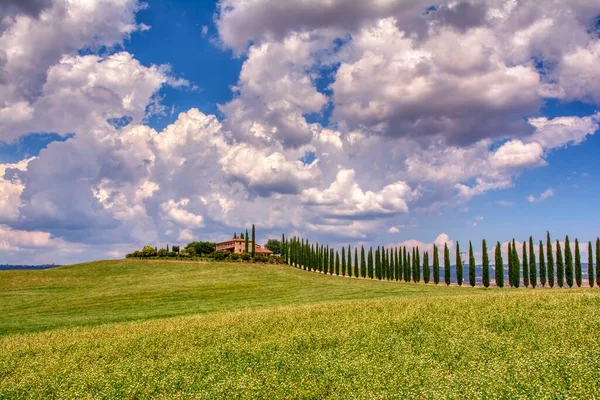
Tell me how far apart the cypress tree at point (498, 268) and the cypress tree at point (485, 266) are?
1.71 m

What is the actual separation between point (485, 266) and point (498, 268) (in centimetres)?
321

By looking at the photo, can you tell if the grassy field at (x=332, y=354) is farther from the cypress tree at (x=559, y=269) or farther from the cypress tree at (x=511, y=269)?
the cypress tree at (x=559, y=269)

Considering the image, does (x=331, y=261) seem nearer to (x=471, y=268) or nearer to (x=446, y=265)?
(x=446, y=265)

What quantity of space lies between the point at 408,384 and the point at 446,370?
2.34m

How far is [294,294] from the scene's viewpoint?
53.9 meters

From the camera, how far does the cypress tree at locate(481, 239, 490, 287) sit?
248 ft

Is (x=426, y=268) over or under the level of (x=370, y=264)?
under

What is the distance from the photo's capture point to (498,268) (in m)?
78.4

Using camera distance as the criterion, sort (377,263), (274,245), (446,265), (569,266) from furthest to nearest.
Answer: (274,245)
(377,263)
(446,265)
(569,266)

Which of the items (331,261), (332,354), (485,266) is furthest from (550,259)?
(332,354)

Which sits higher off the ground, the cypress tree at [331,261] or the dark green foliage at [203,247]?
the dark green foliage at [203,247]

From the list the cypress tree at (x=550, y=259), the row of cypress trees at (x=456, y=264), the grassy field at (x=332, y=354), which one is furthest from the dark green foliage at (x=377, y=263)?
the grassy field at (x=332, y=354)

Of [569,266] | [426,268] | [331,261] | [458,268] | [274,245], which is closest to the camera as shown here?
[569,266]

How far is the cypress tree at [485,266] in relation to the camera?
75688 mm
